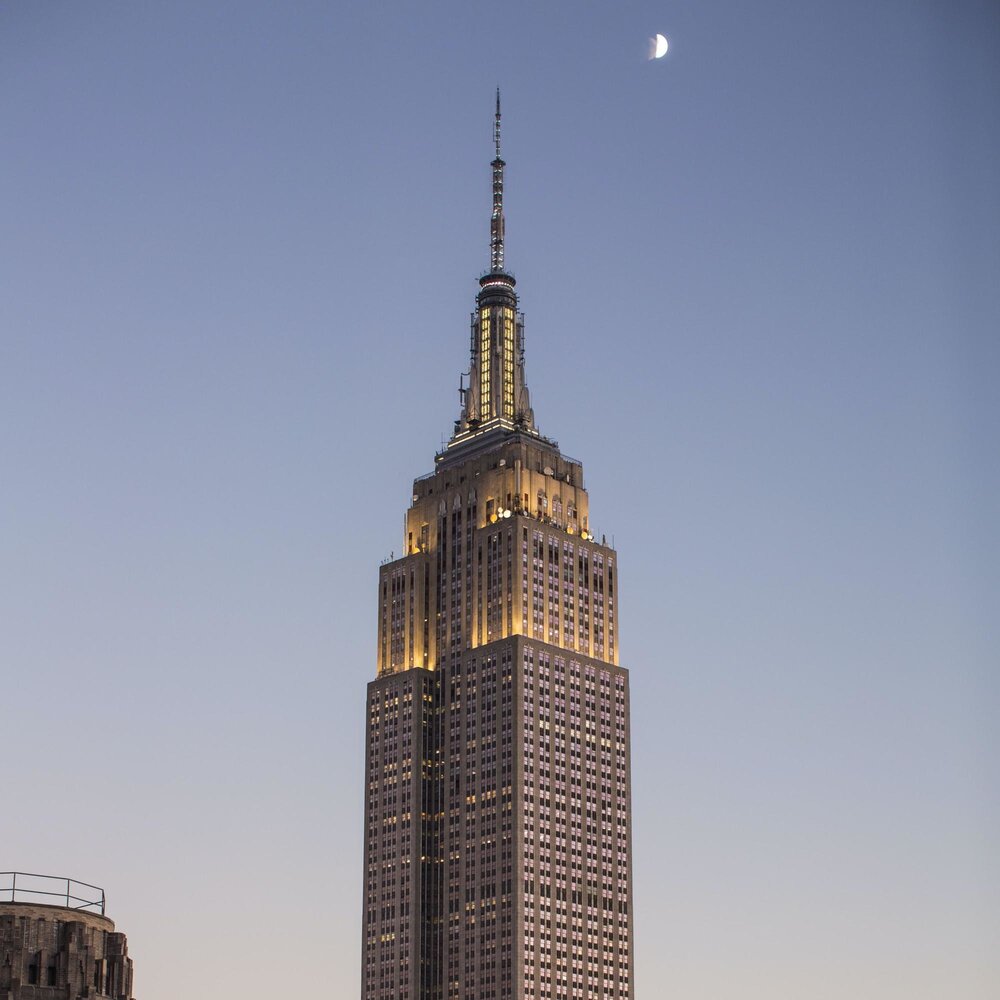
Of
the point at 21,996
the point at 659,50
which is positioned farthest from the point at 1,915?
the point at 659,50

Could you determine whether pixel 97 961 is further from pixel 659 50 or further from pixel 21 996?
pixel 659 50

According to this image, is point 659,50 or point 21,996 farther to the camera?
point 659,50

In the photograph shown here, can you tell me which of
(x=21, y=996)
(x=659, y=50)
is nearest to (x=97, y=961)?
(x=21, y=996)

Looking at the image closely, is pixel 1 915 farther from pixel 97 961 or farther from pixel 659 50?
pixel 659 50

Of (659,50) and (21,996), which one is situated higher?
(659,50)

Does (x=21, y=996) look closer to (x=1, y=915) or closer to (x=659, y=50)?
(x=1, y=915)

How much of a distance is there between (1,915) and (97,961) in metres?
5.79

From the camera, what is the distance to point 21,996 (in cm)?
9781

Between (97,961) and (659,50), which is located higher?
(659,50)

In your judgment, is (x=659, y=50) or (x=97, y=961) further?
(x=659, y=50)

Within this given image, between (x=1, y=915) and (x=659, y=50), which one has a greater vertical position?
(x=659, y=50)

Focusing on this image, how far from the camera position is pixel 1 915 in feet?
325

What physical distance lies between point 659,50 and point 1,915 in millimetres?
79380

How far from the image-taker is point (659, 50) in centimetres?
14562
